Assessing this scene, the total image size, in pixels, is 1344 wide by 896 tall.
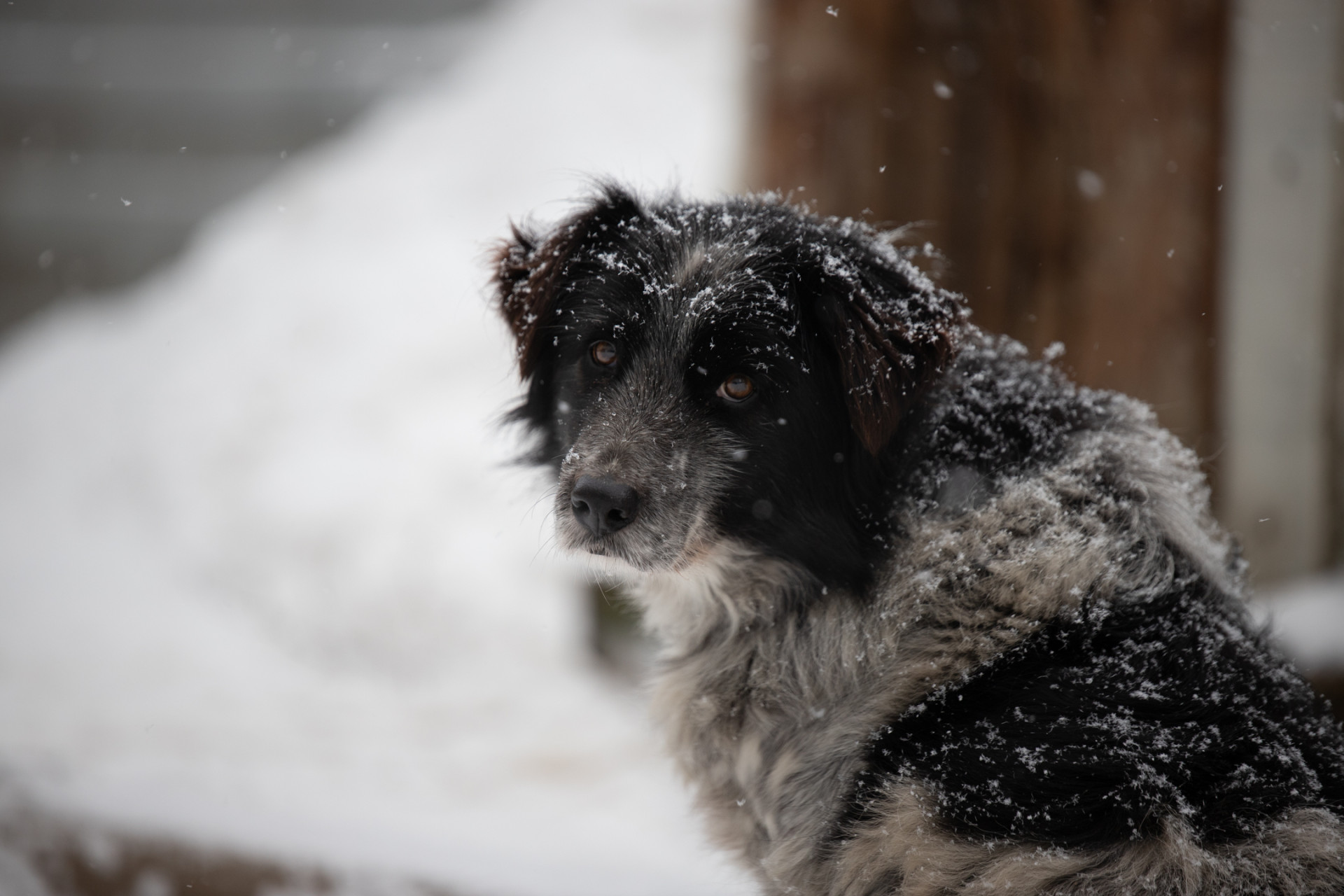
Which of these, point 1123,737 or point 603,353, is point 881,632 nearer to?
point 1123,737

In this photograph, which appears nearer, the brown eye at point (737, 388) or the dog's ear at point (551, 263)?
the brown eye at point (737, 388)

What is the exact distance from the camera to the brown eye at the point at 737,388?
2.35 m

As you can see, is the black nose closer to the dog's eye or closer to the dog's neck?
the dog's neck

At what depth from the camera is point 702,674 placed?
2.55 m

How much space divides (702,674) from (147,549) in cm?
533

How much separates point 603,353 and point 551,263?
28 centimetres

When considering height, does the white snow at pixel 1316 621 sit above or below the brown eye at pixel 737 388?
above

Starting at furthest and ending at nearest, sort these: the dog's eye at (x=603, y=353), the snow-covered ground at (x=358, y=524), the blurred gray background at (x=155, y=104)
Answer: the blurred gray background at (x=155, y=104) < the snow-covered ground at (x=358, y=524) < the dog's eye at (x=603, y=353)

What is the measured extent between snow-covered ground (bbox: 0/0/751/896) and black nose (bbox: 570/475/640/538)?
70 centimetres

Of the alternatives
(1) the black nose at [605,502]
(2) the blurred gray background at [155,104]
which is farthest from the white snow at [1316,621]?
(2) the blurred gray background at [155,104]

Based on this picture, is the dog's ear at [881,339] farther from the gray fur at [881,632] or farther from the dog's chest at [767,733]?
the dog's chest at [767,733]

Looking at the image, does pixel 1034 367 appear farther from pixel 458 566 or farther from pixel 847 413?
pixel 458 566

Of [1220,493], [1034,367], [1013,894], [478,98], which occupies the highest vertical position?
[478,98]

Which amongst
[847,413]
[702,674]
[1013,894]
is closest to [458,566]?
[702,674]
